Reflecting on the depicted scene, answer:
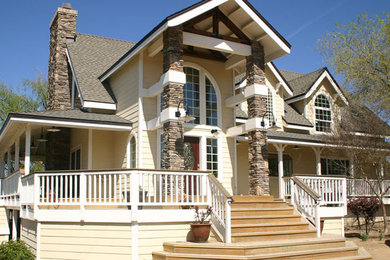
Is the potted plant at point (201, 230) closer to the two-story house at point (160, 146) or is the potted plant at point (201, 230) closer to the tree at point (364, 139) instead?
the two-story house at point (160, 146)

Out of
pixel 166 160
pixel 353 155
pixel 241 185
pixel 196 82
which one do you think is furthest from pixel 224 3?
pixel 353 155

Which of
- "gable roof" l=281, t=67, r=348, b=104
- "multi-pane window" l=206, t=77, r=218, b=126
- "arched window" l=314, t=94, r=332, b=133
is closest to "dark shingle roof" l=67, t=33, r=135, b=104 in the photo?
"multi-pane window" l=206, t=77, r=218, b=126

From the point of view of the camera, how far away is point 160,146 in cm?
1395

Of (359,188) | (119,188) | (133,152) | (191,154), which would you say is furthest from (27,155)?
(359,188)

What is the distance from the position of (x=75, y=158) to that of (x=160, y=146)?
5.36m

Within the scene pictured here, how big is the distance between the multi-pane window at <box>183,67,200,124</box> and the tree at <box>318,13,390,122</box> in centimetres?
743

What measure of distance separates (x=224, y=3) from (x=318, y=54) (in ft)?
25.3

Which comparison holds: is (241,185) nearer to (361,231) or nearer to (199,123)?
(199,123)

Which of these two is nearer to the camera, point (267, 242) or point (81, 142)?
point (267, 242)

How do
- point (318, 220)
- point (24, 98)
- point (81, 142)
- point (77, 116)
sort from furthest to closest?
1. point (24, 98)
2. point (81, 142)
3. point (77, 116)
4. point (318, 220)

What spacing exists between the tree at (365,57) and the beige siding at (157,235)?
10850 millimetres

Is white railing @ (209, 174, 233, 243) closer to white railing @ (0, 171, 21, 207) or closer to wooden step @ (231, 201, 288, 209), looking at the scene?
wooden step @ (231, 201, 288, 209)

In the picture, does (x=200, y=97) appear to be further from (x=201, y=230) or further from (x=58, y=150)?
(x=58, y=150)

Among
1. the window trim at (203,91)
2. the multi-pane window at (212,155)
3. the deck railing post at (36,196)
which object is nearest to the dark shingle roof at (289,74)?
the window trim at (203,91)
